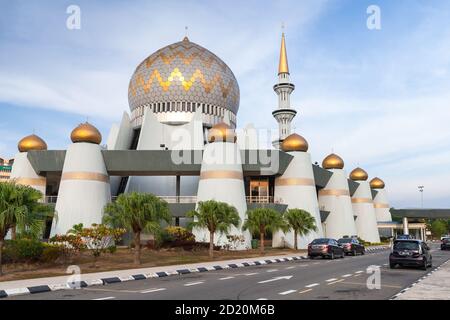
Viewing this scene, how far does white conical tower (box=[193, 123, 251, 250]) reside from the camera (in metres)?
42.8

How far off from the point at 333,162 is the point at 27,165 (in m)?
39.5

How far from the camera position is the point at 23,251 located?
24.6m

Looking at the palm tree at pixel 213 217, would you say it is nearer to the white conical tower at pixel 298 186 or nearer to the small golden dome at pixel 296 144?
the white conical tower at pixel 298 186

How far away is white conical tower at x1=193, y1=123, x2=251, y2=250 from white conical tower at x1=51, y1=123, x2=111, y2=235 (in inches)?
392

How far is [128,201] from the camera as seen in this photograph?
86.7ft

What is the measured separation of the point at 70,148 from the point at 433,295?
37.8 metres

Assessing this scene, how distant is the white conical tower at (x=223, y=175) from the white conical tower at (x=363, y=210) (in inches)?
1298

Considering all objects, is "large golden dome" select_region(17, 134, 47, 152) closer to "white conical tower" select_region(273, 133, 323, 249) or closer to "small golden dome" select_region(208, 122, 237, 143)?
"small golden dome" select_region(208, 122, 237, 143)

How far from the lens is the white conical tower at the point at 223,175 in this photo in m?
42.8

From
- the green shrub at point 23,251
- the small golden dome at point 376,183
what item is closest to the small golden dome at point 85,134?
the green shrub at point 23,251

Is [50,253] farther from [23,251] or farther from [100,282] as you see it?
[100,282]

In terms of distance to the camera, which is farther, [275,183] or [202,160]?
[275,183]
